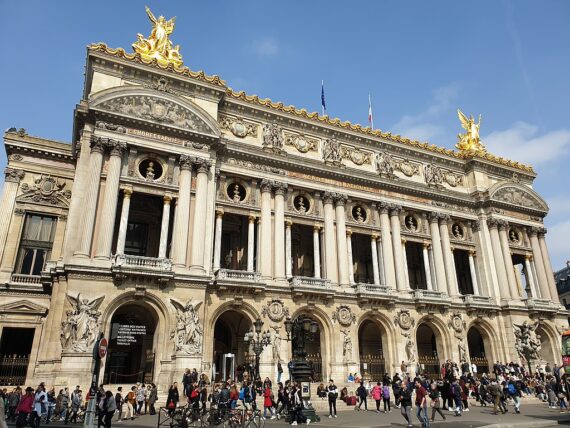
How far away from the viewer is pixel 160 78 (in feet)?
96.8

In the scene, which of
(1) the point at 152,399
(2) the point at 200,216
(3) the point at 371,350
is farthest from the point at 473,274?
(1) the point at 152,399

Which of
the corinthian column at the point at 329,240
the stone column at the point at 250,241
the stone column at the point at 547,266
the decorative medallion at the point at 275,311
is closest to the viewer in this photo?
the decorative medallion at the point at 275,311

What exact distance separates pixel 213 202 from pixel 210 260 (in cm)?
393

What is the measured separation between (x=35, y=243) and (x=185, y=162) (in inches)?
458

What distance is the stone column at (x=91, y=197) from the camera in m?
24.2

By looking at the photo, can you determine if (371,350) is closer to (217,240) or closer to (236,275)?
(236,275)

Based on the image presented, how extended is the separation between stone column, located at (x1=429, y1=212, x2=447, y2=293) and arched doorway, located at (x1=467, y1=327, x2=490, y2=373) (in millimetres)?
5190

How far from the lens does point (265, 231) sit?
30.7 meters

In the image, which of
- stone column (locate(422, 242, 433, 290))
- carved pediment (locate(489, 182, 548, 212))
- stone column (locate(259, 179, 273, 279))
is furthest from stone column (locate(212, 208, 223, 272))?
carved pediment (locate(489, 182, 548, 212))

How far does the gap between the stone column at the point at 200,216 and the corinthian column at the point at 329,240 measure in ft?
31.1

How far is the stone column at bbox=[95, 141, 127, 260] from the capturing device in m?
24.6

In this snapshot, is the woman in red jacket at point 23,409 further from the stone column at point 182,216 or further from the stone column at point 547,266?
the stone column at point 547,266

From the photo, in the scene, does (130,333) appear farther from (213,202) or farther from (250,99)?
(250,99)

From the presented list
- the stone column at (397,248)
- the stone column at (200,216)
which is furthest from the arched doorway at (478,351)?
the stone column at (200,216)
